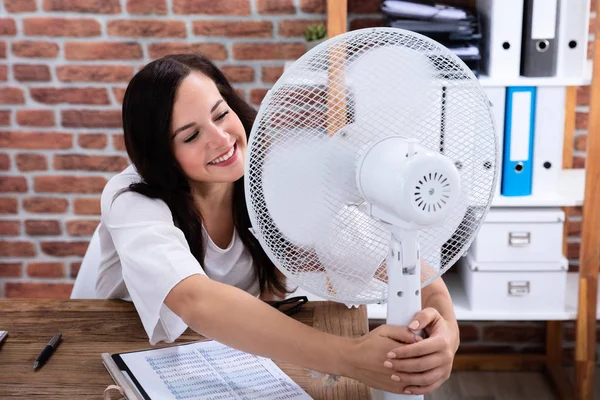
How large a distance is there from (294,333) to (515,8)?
4.68 feet

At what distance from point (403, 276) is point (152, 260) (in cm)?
44

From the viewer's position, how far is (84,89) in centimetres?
265

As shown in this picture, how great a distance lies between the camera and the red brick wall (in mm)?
2576

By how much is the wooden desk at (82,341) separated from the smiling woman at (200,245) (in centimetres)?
5

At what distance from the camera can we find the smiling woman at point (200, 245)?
1021 millimetres

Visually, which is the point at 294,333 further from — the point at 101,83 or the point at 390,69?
the point at 101,83

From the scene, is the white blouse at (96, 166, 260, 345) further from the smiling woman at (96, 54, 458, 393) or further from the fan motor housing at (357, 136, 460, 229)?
the fan motor housing at (357, 136, 460, 229)

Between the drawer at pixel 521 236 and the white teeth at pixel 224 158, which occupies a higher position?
the white teeth at pixel 224 158

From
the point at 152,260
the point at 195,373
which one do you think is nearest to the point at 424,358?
the point at 195,373

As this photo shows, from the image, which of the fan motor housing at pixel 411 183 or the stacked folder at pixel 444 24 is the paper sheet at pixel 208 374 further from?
the stacked folder at pixel 444 24

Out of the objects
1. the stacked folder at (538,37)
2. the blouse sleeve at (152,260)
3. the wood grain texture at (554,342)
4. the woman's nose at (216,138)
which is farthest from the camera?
the wood grain texture at (554,342)

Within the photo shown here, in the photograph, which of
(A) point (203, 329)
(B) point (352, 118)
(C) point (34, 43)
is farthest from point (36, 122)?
(B) point (352, 118)

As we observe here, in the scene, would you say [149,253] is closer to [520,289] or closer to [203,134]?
[203,134]

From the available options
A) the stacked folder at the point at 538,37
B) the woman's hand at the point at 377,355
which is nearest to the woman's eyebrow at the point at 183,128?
the woman's hand at the point at 377,355
